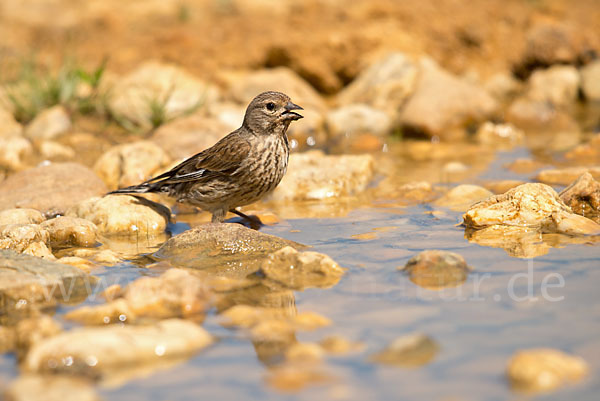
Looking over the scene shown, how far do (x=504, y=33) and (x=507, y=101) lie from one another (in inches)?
76.4

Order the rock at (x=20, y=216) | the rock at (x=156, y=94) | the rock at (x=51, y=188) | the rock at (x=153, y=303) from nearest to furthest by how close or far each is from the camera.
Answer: the rock at (x=153, y=303)
the rock at (x=20, y=216)
the rock at (x=51, y=188)
the rock at (x=156, y=94)

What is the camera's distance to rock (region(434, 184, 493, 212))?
263 inches

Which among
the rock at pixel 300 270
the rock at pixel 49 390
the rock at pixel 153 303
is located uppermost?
the rock at pixel 300 270

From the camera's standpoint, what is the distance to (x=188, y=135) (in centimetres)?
865

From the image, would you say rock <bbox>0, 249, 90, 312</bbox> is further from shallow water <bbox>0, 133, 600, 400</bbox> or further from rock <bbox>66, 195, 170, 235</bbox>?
rock <bbox>66, 195, 170, 235</bbox>

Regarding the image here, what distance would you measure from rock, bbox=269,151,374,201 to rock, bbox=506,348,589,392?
4.29 meters

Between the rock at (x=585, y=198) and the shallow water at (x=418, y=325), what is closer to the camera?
the shallow water at (x=418, y=325)

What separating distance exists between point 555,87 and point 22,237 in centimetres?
860

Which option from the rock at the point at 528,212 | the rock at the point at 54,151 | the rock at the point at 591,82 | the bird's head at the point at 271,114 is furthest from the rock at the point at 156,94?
the rock at the point at 591,82

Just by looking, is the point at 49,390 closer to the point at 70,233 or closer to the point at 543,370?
the point at 543,370

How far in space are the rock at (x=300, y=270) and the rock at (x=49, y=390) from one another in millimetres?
1760

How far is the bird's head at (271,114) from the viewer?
21.4ft

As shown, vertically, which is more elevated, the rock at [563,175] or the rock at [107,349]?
the rock at [563,175]

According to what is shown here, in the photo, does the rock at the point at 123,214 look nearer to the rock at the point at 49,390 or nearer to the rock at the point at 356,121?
the rock at the point at 49,390
